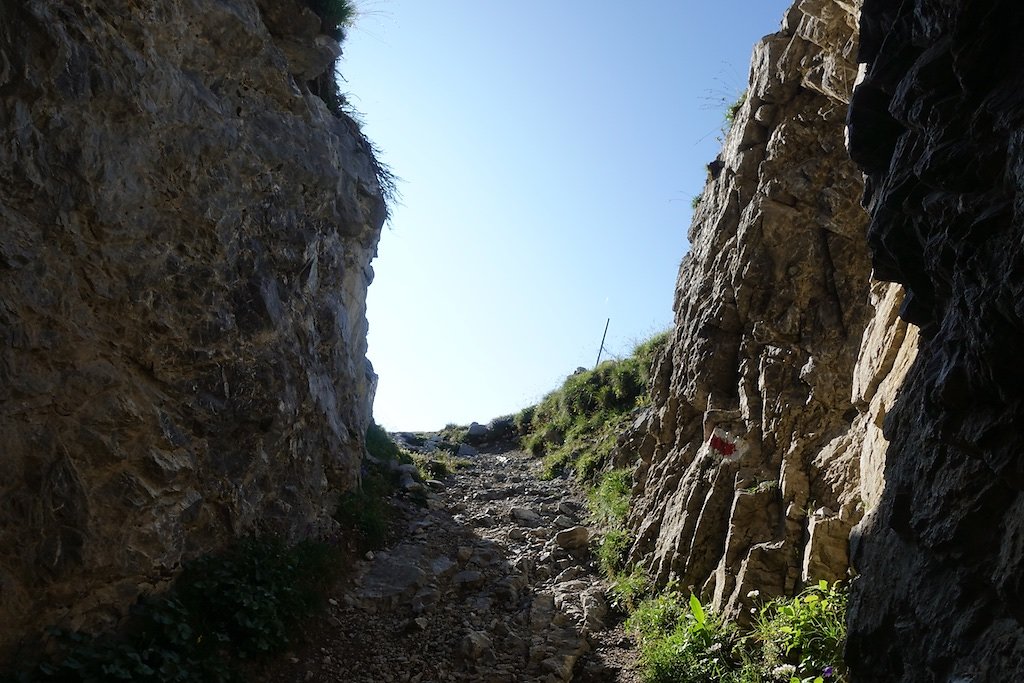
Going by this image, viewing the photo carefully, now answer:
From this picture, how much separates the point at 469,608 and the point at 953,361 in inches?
241

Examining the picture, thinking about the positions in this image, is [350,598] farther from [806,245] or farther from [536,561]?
[806,245]

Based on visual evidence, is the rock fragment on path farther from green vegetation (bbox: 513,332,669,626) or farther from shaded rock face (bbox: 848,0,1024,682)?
shaded rock face (bbox: 848,0,1024,682)

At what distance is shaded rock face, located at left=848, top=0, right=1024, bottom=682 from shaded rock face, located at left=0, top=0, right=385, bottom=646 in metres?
5.62

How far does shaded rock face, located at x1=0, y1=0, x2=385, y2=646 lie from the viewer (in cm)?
550

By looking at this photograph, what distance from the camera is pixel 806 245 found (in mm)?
7965

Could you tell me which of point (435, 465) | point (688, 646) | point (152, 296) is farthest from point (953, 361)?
point (435, 465)

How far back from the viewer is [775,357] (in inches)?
310

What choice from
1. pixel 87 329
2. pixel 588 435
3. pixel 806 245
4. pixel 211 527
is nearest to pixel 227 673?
pixel 211 527

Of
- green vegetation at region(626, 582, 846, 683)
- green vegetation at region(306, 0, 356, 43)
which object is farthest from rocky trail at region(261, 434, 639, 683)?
green vegetation at region(306, 0, 356, 43)

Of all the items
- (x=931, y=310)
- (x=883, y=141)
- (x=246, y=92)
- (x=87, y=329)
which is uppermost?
(x=246, y=92)

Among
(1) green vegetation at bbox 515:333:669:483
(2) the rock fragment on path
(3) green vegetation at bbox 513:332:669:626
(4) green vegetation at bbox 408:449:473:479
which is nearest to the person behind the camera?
(3) green vegetation at bbox 513:332:669:626

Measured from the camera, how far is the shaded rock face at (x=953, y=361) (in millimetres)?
2947

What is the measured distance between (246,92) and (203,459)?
14.6 feet

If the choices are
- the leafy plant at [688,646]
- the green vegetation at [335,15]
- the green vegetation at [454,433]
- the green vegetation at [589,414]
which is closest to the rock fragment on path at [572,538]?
the leafy plant at [688,646]
